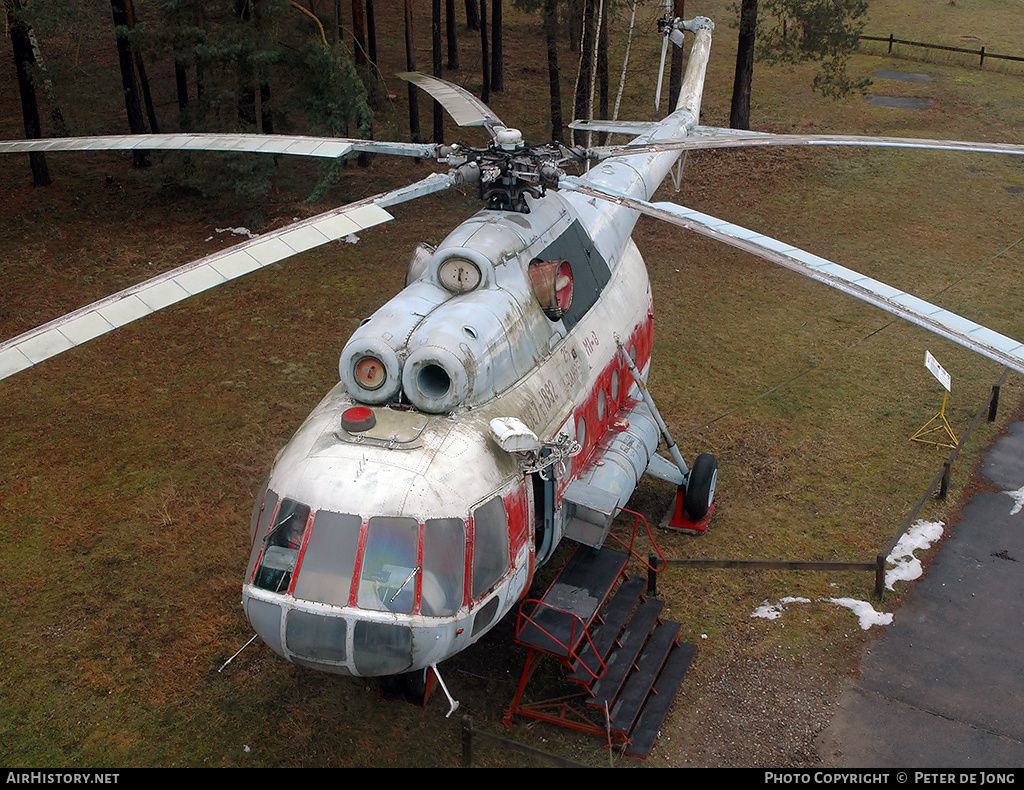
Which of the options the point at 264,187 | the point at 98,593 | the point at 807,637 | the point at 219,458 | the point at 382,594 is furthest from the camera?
the point at 264,187

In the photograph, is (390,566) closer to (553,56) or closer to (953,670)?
(953,670)

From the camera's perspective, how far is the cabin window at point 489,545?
871 centimetres

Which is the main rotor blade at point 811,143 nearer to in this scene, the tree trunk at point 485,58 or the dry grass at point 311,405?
the dry grass at point 311,405

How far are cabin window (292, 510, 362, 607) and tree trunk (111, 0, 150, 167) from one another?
62.5 feet

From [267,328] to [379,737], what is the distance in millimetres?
10967

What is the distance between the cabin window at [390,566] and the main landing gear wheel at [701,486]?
571 cm

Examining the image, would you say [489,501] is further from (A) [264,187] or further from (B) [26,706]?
(A) [264,187]

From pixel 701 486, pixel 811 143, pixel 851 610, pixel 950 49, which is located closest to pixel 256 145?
pixel 811 143

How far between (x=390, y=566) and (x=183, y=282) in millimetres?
3240

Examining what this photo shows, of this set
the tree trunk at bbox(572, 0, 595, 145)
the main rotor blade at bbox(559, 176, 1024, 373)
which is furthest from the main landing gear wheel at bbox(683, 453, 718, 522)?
the tree trunk at bbox(572, 0, 595, 145)

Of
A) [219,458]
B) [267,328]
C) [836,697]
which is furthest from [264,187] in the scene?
[836,697]

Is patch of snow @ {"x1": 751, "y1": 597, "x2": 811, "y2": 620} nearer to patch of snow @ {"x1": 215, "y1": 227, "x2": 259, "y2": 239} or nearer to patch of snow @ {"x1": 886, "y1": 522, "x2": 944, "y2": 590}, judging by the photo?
patch of snow @ {"x1": 886, "y1": 522, "x2": 944, "y2": 590}

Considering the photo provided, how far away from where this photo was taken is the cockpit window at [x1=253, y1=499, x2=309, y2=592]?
8320 mm
